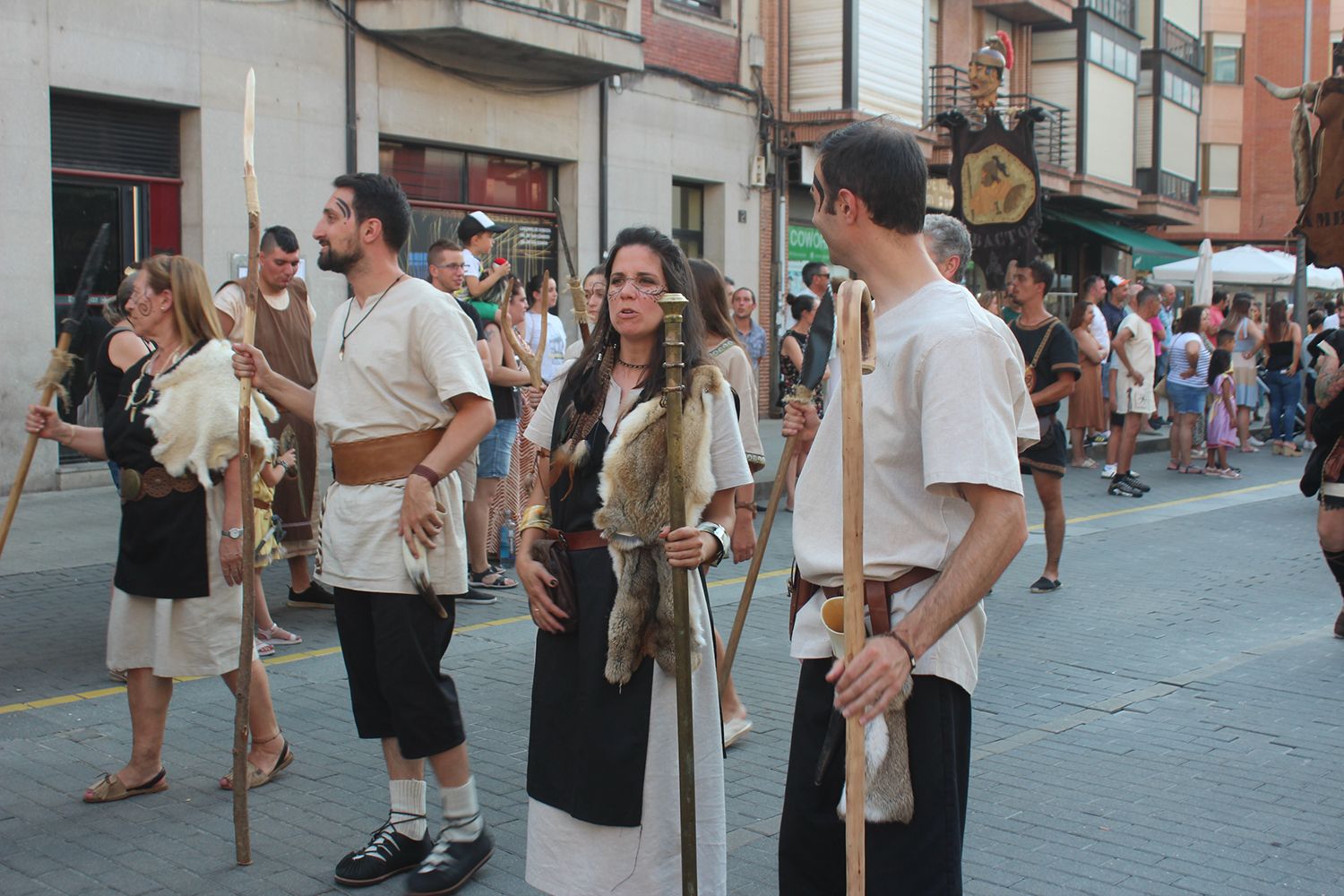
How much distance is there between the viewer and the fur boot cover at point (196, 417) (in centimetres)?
500

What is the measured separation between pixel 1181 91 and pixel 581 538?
37590 mm

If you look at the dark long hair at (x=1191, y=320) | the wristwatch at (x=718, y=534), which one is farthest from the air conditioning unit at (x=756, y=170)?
the wristwatch at (x=718, y=534)

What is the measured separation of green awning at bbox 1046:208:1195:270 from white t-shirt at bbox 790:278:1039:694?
96.1 feet

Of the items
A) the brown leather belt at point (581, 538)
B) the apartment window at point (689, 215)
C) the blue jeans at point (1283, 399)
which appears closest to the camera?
the brown leather belt at point (581, 538)

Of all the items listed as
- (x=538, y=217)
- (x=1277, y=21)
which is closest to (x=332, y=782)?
(x=538, y=217)

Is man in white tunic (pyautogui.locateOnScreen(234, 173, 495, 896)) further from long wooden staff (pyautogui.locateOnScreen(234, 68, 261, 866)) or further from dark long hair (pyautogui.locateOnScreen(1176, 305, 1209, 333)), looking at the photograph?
dark long hair (pyautogui.locateOnScreen(1176, 305, 1209, 333))

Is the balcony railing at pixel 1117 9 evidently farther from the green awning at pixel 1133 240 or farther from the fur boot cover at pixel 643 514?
the fur boot cover at pixel 643 514

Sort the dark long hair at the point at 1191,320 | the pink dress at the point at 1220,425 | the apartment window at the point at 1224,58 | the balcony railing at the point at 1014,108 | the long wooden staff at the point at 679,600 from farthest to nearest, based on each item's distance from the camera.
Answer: the apartment window at the point at 1224,58 < the balcony railing at the point at 1014,108 < the dark long hair at the point at 1191,320 < the pink dress at the point at 1220,425 < the long wooden staff at the point at 679,600

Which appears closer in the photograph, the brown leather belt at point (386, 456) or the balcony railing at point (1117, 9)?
the brown leather belt at point (386, 456)

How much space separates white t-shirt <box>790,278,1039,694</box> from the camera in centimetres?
259

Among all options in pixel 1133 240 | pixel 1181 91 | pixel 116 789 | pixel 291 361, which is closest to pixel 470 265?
pixel 291 361

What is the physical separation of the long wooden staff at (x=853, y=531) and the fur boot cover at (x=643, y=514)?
1.17 meters

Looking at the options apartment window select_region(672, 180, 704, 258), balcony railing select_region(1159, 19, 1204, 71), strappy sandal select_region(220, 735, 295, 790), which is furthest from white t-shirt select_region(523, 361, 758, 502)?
balcony railing select_region(1159, 19, 1204, 71)

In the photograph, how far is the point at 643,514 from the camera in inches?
145
